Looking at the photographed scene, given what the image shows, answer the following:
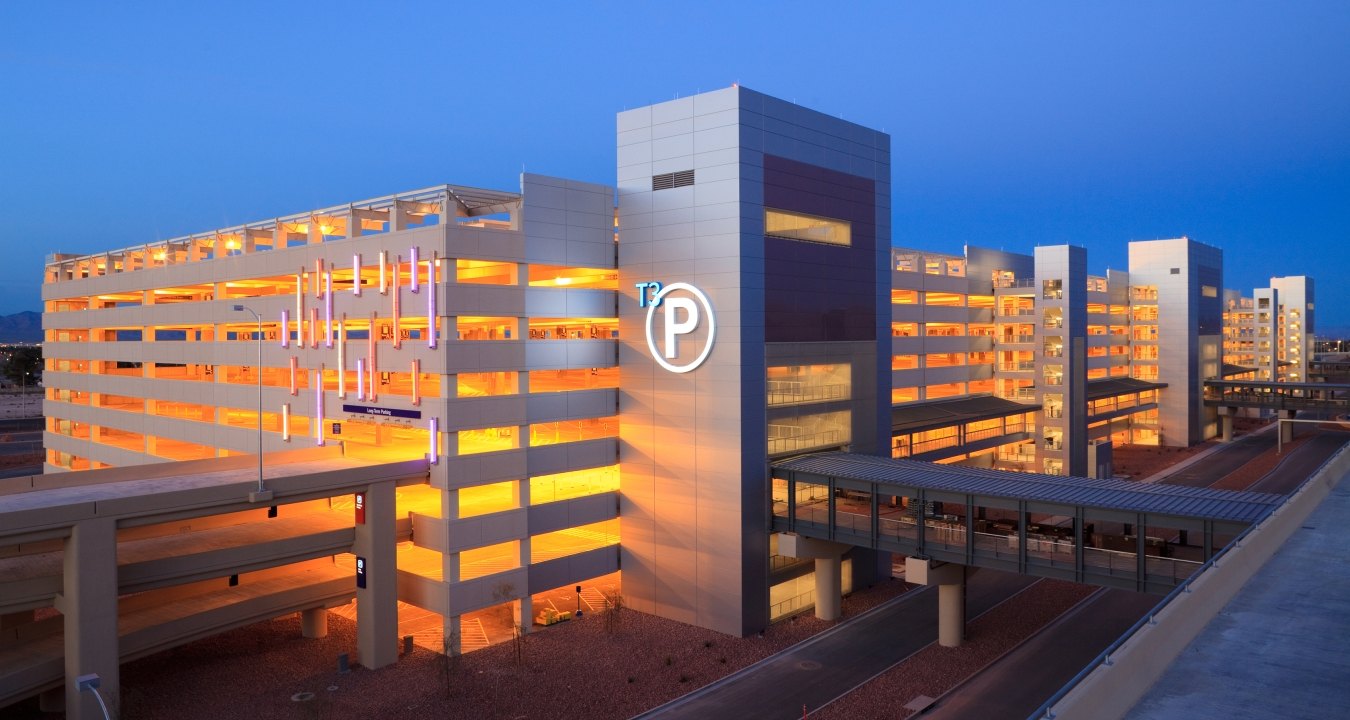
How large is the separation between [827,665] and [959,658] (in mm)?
5465

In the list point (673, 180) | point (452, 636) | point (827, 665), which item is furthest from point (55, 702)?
point (673, 180)

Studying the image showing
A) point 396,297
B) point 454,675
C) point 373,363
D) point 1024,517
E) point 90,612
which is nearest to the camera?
point 90,612

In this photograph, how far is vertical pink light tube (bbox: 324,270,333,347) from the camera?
4222cm

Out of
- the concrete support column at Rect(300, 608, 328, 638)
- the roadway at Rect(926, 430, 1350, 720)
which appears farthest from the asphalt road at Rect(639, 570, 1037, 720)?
the concrete support column at Rect(300, 608, 328, 638)

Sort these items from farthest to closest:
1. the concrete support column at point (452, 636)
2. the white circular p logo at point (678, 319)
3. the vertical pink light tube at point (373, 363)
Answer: the vertical pink light tube at point (373, 363) → the white circular p logo at point (678, 319) → the concrete support column at point (452, 636)

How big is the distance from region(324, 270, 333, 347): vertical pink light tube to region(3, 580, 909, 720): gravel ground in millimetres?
14074

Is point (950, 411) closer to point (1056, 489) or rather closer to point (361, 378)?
point (1056, 489)

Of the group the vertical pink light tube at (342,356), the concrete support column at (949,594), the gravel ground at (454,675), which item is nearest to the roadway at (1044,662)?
the concrete support column at (949,594)

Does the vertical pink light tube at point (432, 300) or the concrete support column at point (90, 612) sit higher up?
the vertical pink light tube at point (432, 300)

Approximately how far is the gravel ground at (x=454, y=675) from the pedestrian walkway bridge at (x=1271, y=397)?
85.9m

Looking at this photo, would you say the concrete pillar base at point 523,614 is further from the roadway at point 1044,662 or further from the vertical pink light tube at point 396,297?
the roadway at point 1044,662

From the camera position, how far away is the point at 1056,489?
109ft

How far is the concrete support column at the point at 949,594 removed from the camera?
35.5m

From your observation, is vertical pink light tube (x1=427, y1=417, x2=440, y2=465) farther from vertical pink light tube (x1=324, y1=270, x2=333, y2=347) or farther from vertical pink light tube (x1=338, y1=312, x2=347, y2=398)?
vertical pink light tube (x1=324, y1=270, x2=333, y2=347)
